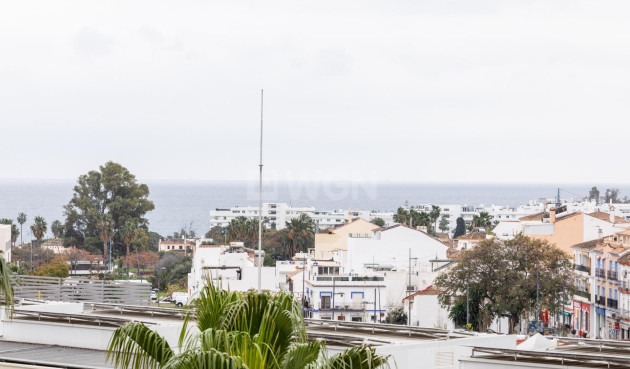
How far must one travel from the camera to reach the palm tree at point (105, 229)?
358 feet

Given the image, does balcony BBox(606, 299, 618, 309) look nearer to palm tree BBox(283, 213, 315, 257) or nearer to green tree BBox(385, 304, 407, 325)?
green tree BBox(385, 304, 407, 325)

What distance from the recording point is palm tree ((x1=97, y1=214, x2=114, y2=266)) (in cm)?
10906

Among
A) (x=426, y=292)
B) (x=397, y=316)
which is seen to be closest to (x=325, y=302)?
(x=397, y=316)

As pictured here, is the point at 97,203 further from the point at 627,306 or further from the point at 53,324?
the point at 53,324

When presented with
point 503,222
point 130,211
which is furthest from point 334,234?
point 130,211

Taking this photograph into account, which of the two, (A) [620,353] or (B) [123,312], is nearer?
(A) [620,353]

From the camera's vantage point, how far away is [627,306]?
2518 inches

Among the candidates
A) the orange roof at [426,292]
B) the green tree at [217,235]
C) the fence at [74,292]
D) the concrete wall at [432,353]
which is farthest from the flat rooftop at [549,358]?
the green tree at [217,235]

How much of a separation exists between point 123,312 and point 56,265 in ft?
223

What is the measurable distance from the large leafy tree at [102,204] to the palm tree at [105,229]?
2.76 ft

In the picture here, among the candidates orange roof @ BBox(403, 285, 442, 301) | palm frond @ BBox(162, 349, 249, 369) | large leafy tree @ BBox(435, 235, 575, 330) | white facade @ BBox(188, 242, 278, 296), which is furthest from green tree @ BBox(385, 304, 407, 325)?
palm frond @ BBox(162, 349, 249, 369)

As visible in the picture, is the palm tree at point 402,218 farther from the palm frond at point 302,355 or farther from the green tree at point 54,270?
the palm frond at point 302,355

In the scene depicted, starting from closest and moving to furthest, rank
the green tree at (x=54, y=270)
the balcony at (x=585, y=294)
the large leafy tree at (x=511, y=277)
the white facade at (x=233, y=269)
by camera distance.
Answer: the large leafy tree at (x=511, y=277) < the balcony at (x=585, y=294) < the white facade at (x=233, y=269) < the green tree at (x=54, y=270)

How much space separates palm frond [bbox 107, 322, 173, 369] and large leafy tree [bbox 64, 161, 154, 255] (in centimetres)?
10471
